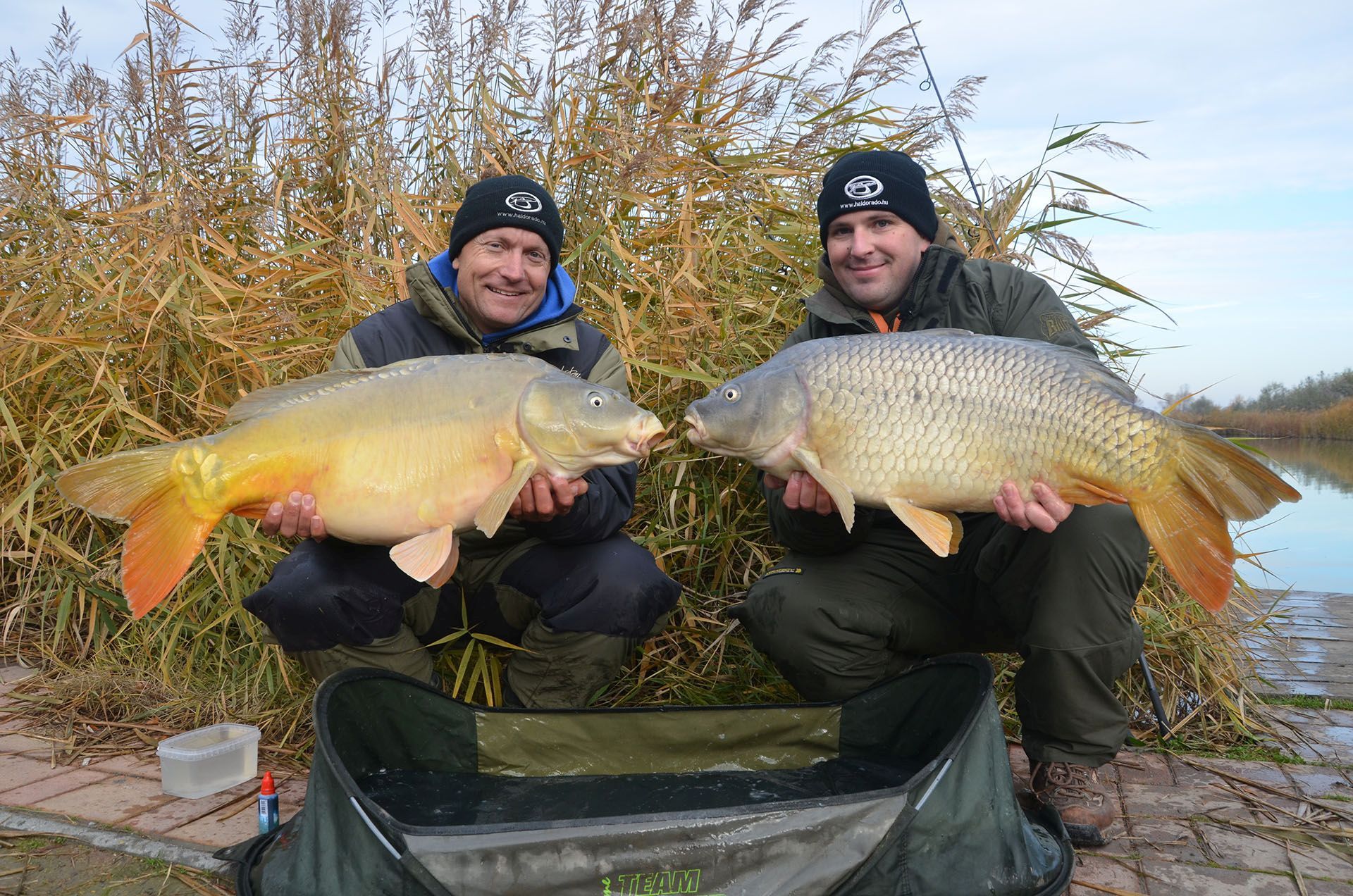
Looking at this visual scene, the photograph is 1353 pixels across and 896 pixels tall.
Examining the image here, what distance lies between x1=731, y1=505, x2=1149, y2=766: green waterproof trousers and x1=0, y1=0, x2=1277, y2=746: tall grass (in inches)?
13.0

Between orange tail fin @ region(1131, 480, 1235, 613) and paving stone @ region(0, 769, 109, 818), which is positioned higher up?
orange tail fin @ region(1131, 480, 1235, 613)

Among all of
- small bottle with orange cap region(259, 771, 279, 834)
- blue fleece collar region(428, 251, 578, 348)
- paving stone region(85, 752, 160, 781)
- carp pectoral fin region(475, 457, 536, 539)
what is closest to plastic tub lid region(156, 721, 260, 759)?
paving stone region(85, 752, 160, 781)

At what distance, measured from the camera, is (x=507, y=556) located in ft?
6.79

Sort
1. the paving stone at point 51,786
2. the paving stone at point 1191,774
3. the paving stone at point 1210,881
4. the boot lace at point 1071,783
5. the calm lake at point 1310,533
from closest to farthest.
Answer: the paving stone at point 1210,881 → the boot lace at point 1071,783 → the paving stone at point 51,786 → the paving stone at point 1191,774 → the calm lake at point 1310,533

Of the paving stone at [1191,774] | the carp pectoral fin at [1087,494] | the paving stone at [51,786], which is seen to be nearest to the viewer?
the carp pectoral fin at [1087,494]

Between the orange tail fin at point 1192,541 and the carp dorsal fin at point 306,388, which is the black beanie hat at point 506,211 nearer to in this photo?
the carp dorsal fin at point 306,388

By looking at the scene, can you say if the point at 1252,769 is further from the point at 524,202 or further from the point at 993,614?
the point at 524,202

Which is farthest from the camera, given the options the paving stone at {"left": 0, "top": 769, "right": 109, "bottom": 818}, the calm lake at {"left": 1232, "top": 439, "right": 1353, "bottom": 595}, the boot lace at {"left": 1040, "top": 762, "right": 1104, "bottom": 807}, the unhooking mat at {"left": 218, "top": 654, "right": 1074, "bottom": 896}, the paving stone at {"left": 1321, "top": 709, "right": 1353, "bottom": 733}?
the calm lake at {"left": 1232, "top": 439, "right": 1353, "bottom": 595}

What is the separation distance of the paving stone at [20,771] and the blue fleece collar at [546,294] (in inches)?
48.9

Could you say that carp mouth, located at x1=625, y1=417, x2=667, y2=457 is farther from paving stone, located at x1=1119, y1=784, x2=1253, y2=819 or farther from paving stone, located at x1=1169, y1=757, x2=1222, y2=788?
paving stone, located at x1=1169, y1=757, x2=1222, y2=788

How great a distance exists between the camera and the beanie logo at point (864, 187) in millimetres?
2082

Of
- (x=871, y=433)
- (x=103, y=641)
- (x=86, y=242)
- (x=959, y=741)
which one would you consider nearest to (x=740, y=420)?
(x=871, y=433)

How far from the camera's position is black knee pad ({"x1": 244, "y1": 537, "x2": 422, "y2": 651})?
72.4 inches

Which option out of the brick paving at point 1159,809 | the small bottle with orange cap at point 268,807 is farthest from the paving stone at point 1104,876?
the small bottle with orange cap at point 268,807
